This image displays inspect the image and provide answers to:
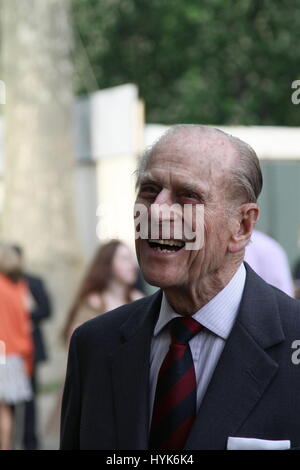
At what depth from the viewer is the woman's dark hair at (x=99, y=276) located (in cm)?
625

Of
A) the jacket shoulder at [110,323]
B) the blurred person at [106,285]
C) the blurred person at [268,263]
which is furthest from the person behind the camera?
the blurred person at [106,285]

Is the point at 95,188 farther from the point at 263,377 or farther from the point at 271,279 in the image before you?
the point at 263,377

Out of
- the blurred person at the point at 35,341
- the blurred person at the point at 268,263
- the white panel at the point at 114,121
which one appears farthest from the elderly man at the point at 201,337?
the white panel at the point at 114,121

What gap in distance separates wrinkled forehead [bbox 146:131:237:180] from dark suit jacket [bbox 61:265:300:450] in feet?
1.04

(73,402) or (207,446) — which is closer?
(207,446)

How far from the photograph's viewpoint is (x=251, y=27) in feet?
67.5

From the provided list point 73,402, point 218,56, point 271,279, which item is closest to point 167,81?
point 218,56

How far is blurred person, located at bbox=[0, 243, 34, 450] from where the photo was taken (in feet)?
23.9

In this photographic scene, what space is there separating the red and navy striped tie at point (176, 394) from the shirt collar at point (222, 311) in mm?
27

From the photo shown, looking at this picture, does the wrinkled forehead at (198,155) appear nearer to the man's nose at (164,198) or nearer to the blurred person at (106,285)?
the man's nose at (164,198)

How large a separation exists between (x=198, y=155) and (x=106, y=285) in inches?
164

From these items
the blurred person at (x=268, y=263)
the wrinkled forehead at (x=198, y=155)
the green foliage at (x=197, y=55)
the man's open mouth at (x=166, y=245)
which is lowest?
the blurred person at (x=268, y=263)

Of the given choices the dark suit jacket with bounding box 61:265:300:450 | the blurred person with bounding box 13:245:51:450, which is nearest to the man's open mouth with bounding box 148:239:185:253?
the dark suit jacket with bounding box 61:265:300:450
